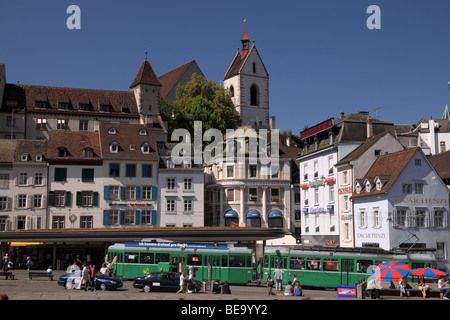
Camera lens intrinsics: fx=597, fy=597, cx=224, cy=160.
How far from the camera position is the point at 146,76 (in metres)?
97.4

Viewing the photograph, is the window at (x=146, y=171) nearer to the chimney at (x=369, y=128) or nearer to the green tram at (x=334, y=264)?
the chimney at (x=369, y=128)

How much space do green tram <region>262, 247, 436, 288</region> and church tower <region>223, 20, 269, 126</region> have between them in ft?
254

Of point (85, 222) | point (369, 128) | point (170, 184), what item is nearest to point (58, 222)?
point (85, 222)

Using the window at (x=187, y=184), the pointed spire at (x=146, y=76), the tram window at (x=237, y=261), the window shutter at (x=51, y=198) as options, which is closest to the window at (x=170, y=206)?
the window at (x=187, y=184)

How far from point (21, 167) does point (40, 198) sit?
3.98m

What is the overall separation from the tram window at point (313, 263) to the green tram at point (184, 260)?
4.55 metres

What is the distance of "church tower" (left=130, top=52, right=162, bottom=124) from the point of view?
311 ft

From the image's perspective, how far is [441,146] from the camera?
3095 inches

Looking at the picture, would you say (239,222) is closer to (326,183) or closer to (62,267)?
(326,183)

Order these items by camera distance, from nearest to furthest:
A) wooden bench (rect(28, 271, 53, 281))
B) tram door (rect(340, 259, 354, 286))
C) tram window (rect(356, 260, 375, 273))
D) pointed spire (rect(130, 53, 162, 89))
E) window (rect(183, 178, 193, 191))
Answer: tram window (rect(356, 260, 375, 273)) → tram door (rect(340, 259, 354, 286)) → wooden bench (rect(28, 271, 53, 281)) → window (rect(183, 178, 193, 191)) → pointed spire (rect(130, 53, 162, 89))

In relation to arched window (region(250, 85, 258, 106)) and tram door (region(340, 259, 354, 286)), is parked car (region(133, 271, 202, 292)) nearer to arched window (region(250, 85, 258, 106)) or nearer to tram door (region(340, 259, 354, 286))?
tram door (region(340, 259, 354, 286))

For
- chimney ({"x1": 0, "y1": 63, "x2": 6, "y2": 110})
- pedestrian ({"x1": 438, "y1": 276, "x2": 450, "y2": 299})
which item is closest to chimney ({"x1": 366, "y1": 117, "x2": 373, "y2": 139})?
pedestrian ({"x1": 438, "y1": 276, "x2": 450, "y2": 299})

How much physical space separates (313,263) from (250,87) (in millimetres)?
84139
